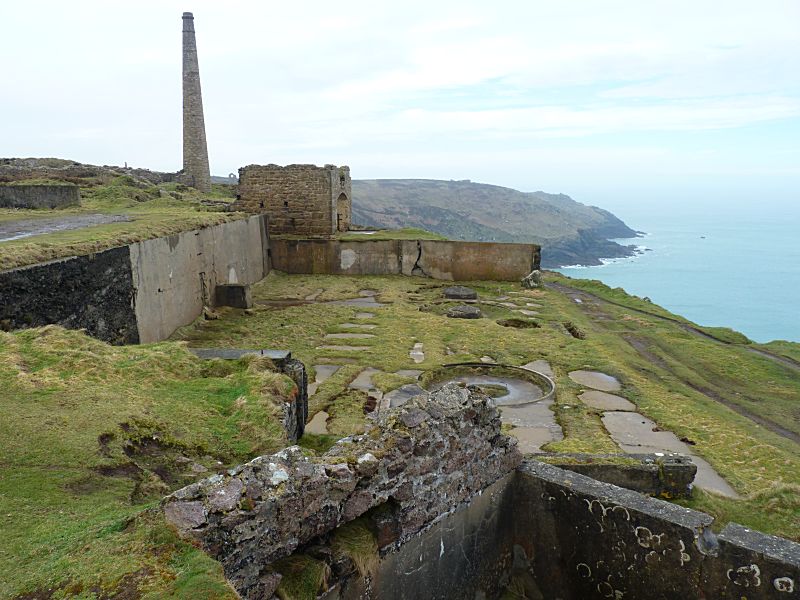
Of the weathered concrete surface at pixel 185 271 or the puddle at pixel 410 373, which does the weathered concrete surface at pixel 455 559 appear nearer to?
the puddle at pixel 410 373

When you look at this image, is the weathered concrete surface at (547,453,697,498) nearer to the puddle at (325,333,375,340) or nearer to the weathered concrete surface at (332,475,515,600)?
the weathered concrete surface at (332,475,515,600)

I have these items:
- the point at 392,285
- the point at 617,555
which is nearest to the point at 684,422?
the point at 617,555

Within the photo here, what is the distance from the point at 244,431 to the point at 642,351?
10296mm

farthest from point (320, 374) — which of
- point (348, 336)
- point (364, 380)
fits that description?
point (348, 336)

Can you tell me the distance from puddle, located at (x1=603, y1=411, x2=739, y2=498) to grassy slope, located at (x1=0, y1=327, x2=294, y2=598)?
176 inches

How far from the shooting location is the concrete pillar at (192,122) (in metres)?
34.2

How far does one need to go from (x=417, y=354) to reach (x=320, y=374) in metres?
2.14

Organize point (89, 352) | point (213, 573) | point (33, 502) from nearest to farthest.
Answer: point (213, 573)
point (33, 502)
point (89, 352)

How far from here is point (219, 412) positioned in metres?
5.87

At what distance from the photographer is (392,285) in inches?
723

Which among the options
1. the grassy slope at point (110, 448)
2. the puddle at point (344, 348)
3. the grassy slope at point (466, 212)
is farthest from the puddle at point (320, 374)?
the grassy slope at point (466, 212)

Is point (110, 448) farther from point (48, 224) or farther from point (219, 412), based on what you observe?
point (48, 224)

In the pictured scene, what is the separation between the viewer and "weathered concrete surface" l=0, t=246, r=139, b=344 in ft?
24.5

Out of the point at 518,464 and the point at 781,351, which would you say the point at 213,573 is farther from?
the point at 781,351
